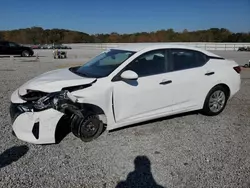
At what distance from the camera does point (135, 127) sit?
4344 mm

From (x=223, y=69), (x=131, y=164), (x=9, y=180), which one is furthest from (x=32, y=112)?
(x=223, y=69)

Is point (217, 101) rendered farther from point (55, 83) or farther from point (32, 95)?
point (32, 95)

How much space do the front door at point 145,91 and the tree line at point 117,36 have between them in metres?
65.7

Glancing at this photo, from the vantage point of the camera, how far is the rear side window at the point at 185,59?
4383 mm

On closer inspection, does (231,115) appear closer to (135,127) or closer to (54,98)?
(135,127)

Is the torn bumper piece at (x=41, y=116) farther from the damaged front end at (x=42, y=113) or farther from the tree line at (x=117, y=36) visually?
the tree line at (x=117, y=36)

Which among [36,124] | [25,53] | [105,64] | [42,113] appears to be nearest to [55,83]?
[42,113]

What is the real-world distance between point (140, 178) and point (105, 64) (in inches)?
89.2

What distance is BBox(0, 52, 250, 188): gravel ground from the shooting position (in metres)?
2.77

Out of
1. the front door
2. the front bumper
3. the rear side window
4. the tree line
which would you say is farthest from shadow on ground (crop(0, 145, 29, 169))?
the tree line

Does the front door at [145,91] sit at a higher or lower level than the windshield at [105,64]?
lower

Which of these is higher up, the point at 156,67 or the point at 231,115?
the point at 156,67

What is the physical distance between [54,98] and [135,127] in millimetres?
1659

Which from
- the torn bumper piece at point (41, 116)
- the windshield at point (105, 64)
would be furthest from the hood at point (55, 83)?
the windshield at point (105, 64)
